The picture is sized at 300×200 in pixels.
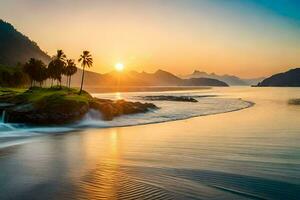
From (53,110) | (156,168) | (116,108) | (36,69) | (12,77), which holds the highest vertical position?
(36,69)

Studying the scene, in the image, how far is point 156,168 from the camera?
22266mm

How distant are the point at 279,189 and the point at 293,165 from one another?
19.0 feet

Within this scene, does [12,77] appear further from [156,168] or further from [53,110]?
[156,168]

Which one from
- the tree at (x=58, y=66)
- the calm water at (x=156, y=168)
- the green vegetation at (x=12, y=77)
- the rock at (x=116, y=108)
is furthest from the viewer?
the green vegetation at (x=12, y=77)

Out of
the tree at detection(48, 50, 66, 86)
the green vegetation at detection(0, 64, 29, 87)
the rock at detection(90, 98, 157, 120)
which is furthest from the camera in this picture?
the green vegetation at detection(0, 64, 29, 87)

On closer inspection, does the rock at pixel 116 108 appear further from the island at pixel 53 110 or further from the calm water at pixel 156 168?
the calm water at pixel 156 168

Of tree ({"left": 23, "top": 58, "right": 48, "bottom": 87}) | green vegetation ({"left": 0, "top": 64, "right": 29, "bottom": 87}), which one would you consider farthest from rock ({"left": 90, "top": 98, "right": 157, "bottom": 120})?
green vegetation ({"left": 0, "top": 64, "right": 29, "bottom": 87})

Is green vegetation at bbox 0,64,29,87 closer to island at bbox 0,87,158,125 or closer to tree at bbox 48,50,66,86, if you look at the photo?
tree at bbox 48,50,66,86

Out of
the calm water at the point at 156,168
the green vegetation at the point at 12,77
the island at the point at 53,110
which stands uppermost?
Answer: the green vegetation at the point at 12,77

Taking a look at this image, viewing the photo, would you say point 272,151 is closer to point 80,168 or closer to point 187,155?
point 187,155

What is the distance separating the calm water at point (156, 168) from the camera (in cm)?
1714

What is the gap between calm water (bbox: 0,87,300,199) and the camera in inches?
675

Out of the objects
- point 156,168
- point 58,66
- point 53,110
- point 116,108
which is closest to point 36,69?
point 58,66

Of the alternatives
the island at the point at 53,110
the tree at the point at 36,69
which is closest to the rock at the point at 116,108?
the island at the point at 53,110
